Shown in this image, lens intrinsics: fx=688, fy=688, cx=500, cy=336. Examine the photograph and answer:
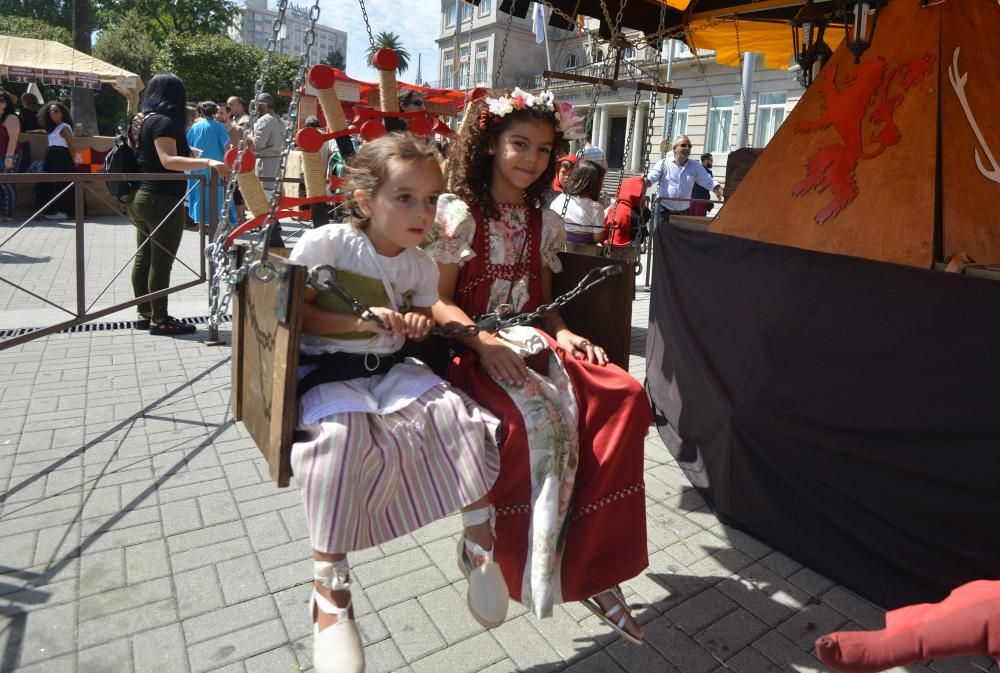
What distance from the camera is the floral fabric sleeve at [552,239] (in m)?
2.63

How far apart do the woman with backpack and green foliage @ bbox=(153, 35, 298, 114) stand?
28977mm

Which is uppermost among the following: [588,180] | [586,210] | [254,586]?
[588,180]

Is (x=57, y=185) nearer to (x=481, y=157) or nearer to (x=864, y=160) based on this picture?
(x=481, y=157)

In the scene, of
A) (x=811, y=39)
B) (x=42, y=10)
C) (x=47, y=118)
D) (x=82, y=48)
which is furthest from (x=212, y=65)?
(x=811, y=39)

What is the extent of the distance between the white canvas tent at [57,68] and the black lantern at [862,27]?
14.6m

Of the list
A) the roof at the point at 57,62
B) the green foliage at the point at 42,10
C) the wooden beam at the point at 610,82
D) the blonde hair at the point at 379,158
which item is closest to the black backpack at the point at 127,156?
the wooden beam at the point at 610,82

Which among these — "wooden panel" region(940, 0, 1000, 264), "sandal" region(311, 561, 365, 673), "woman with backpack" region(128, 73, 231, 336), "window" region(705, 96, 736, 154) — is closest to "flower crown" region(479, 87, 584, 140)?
"wooden panel" region(940, 0, 1000, 264)

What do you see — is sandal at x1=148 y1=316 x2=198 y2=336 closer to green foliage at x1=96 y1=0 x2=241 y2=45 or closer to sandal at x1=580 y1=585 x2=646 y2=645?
sandal at x1=580 y1=585 x2=646 y2=645

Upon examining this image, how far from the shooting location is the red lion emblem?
9.95 ft

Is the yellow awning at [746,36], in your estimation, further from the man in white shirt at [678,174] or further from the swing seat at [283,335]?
the swing seat at [283,335]

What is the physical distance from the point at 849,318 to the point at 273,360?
2127 mm

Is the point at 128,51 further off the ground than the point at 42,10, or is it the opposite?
the point at 42,10

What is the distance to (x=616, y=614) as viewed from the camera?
7.09ft

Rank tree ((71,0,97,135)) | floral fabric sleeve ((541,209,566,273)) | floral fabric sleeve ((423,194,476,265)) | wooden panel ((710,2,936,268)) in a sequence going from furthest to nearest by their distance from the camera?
tree ((71,0,97,135)), wooden panel ((710,2,936,268)), floral fabric sleeve ((541,209,566,273)), floral fabric sleeve ((423,194,476,265))
